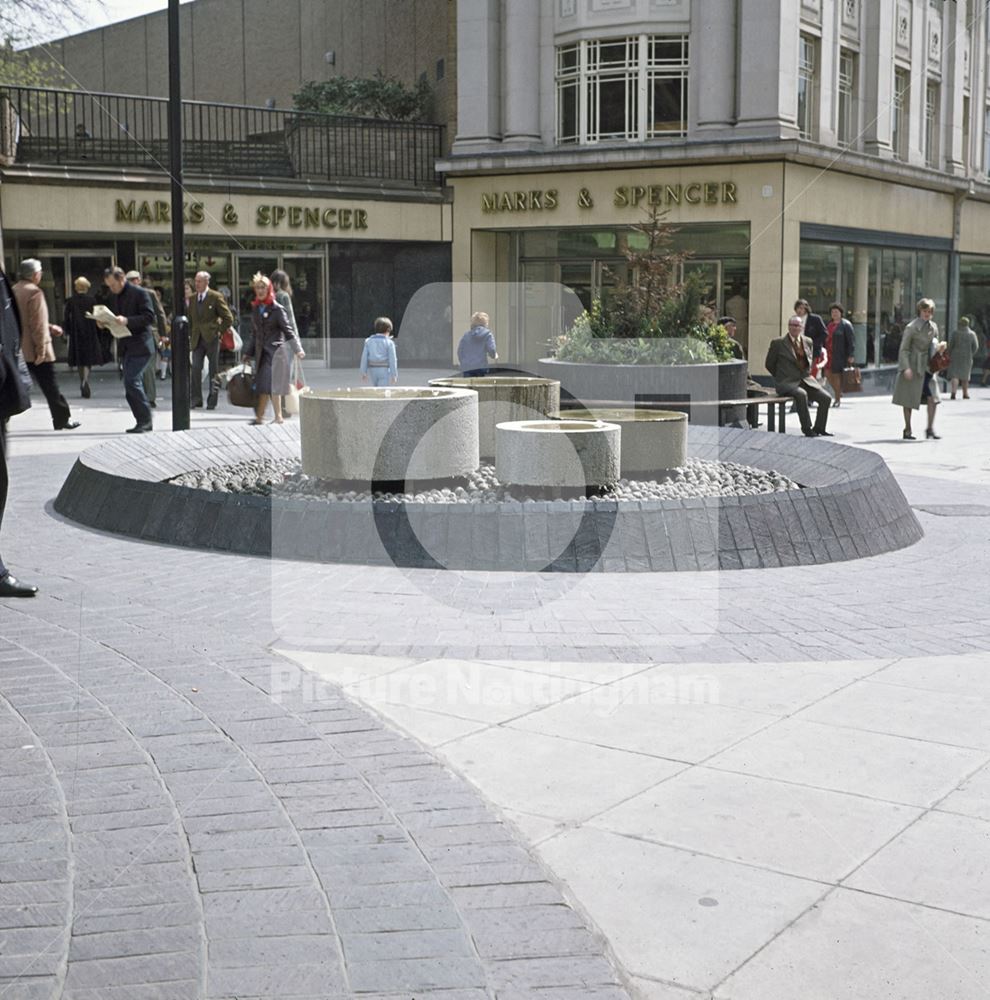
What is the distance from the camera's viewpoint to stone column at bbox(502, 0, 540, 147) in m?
31.4

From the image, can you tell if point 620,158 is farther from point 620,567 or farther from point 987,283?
point 620,567

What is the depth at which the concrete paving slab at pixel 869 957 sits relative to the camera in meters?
3.15

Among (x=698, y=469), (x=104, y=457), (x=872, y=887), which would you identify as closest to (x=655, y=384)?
(x=698, y=469)

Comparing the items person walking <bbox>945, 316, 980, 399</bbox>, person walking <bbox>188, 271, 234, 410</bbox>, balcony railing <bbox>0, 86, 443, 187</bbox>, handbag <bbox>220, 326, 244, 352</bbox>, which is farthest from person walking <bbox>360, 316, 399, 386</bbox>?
balcony railing <bbox>0, 86, 443, 187</bbox>

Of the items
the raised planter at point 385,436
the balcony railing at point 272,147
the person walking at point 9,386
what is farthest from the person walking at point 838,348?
the person walking at point 9,386

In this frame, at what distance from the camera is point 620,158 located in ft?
99.4

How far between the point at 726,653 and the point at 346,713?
194 cm

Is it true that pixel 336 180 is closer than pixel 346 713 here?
No

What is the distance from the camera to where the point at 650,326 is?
1506 centimetres

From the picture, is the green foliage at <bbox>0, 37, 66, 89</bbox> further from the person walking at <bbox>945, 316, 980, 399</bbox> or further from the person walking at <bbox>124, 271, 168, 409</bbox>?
the person walking at <bbox>945, 316, 980, 399</bbox>

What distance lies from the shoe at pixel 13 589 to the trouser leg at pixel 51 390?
23.6 feet

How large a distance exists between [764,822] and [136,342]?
13.2 m

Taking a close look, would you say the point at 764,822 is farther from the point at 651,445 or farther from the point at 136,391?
the point at 136,391

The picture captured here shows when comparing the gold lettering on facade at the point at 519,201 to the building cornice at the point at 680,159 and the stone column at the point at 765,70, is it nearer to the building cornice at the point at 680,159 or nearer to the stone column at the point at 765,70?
the building cornice at the point at 680,159
